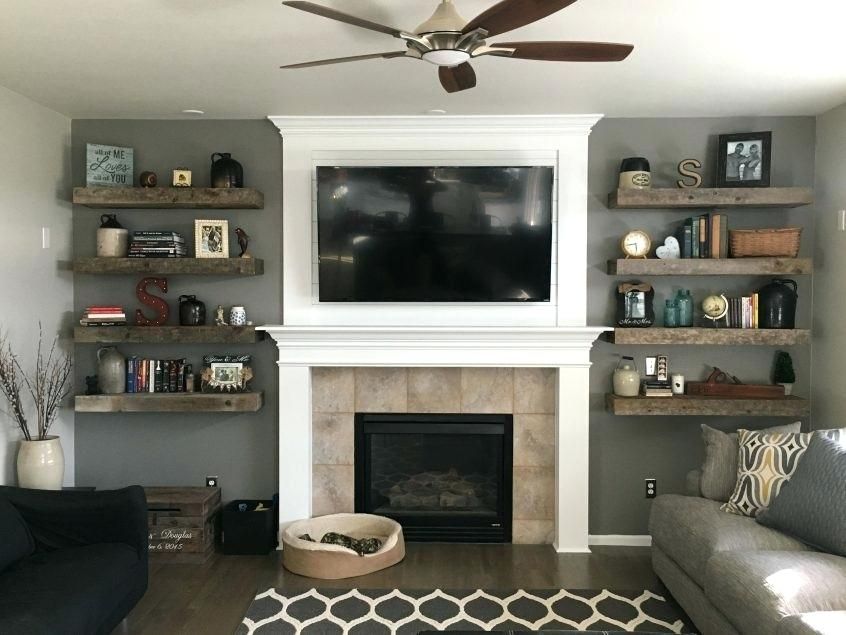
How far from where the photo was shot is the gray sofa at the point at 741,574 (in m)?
2.59

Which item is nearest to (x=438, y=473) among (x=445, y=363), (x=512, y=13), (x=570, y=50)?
(x=445, y=363)

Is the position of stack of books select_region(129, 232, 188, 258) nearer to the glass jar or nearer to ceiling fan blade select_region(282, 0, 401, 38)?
ceiling fan blade select_region(282, 0, 401, 38)

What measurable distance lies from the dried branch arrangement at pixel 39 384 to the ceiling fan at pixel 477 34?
8.66ft

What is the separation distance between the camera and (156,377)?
4.47 meters

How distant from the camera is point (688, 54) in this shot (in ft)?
10.6

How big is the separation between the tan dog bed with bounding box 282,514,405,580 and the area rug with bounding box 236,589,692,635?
17cm

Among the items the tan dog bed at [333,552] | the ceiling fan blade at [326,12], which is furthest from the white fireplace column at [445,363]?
the ceiling fan blade at [326,12]

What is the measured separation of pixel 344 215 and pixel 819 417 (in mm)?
3022

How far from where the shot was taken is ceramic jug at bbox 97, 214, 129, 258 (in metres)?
4.41

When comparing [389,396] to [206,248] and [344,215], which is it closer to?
[344,215]

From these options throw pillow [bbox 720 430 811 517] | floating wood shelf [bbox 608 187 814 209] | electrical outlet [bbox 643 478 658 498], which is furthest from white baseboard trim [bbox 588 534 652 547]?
floating wood shelf [bbox 608 187 814 209]

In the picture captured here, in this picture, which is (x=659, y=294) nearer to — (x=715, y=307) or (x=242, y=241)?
(x=715, y=307)

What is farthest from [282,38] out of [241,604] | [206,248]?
[241,604]

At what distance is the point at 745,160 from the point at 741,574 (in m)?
2.46
